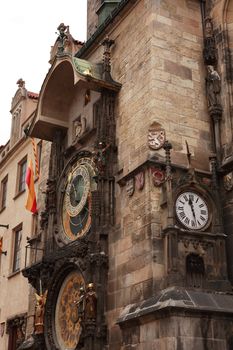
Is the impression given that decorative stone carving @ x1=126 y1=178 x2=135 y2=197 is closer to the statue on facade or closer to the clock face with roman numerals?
the clock face with roman numerals

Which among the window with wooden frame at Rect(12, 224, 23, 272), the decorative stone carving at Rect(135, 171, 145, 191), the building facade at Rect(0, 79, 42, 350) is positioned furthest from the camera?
the window with wooden frame at Rect(12, 224, 23, 272)

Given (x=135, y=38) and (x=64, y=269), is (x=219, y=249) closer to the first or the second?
(x=64, y=269)

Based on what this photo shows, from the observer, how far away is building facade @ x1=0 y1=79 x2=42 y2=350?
18.7m

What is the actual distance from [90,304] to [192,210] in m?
2.73

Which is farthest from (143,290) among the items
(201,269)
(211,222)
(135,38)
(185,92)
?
(135,38)

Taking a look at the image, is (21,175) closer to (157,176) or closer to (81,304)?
(81,304)

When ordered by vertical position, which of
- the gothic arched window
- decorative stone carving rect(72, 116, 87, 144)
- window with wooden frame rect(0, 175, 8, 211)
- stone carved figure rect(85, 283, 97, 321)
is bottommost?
stone carved figure rect(85, 283, 97, 321)

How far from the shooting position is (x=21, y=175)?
21.9 m

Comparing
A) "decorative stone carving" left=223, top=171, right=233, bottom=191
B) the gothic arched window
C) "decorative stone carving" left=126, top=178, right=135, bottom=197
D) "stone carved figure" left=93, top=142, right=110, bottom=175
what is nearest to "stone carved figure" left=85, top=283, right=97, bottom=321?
"decorative stone carving" left=126, top=178, right=135, bottom=197

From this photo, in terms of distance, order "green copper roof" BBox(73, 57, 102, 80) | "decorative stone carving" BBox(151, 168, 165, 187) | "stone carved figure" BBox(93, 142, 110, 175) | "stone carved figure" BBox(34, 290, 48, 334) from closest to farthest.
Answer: "decorative stone carving" BBox(151, 168, 165, 187) < "stone carved figure" BBox(93, 142, 110, 175) < "green copper roof" BBox(73, 57, 102, 80) < "stone carved figure" BBox(34, 290, 48, 334)

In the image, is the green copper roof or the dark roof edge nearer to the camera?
the green copper roof

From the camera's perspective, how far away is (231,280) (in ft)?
35.7

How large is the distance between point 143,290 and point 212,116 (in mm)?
3964

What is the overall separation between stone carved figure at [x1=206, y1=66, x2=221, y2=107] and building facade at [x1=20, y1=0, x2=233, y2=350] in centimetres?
2
